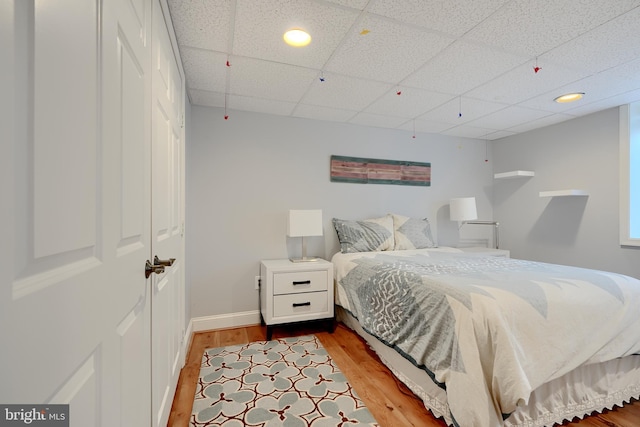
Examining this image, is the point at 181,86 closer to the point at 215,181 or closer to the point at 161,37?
the point at 161,37

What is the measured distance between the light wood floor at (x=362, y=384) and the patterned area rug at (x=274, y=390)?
2.7 inches

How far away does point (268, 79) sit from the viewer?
223cm

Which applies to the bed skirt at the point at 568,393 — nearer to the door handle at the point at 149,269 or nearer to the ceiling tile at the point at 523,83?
the door handle at the point at 149,269

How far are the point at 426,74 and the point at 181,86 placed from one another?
6.23 ft

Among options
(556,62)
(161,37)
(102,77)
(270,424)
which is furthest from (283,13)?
(270,424)

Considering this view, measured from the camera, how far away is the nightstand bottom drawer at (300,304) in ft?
8.13

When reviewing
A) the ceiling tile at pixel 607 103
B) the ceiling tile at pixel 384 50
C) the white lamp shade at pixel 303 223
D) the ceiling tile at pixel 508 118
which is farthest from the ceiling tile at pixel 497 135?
the white lamp shade at pixel 303 223

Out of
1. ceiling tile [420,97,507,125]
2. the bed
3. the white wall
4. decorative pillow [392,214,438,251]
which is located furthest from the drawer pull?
ceiling tile [420,97,507,125]

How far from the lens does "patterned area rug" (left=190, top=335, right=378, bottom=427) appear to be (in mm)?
1504

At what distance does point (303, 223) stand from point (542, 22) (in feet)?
7.23

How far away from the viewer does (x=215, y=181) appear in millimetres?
2795

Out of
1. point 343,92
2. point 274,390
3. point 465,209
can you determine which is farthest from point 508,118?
point 274,390

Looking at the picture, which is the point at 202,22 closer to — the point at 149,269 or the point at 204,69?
the point at 204,69

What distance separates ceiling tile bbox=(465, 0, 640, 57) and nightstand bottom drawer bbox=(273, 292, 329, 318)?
2331 millimetres
